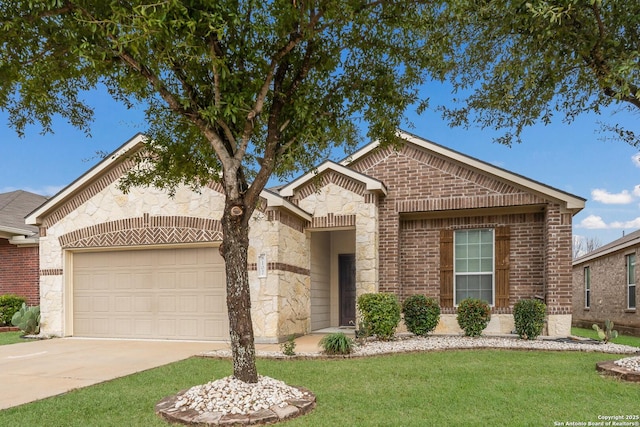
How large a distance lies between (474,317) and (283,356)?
4.93m

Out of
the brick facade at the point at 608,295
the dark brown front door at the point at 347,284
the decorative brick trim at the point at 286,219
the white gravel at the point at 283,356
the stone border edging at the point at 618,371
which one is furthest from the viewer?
the brick facade at the point at 608,295

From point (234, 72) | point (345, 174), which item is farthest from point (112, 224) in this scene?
point (234, 72)

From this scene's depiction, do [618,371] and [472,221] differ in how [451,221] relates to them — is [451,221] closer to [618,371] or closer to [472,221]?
[472,221]

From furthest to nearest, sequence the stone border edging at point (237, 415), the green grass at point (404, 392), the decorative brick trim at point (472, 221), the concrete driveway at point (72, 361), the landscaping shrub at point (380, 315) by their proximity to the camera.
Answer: the decorative brick trim at point (472, 221)
the landscaping shrub at point (380, 315)
the concrete driveway at point (72, 361)
the green grass at point (404, 392)
the stone border edging at point (237, 415)

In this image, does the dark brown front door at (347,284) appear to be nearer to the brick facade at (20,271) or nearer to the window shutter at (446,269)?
the window shutter at (446,269)

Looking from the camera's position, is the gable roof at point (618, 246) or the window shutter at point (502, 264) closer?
the window shutter at point (502, 264)

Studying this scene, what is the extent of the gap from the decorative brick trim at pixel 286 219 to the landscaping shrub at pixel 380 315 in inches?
105

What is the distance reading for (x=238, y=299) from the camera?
5.59 meters

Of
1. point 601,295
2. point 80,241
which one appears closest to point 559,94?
point 80,241

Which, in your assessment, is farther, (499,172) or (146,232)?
(146,232)

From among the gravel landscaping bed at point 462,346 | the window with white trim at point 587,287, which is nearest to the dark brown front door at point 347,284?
the gravel landscaping bed at point 462,346

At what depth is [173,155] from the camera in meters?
7.33

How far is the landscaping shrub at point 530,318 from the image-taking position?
10.6 meters

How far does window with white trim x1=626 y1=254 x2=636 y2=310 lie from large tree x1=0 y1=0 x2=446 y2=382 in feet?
41.6
